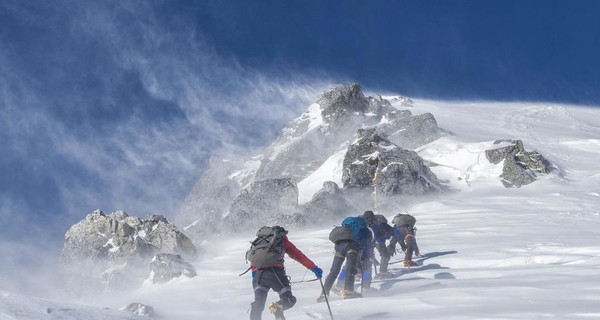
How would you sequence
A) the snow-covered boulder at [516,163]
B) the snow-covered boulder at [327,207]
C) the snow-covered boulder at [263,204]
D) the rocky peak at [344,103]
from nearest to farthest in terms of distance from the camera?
the snow-covered boulder at [327,207] < the snow-covered boulder at [263,204] < the snow-covered boulder at [516,163] < the rocky peak at [344,103]

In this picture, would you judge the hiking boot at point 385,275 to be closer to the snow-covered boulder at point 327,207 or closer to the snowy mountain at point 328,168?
the snowy mountain at point 328,168

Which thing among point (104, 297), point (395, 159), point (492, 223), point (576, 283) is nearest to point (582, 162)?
point (395, 159)

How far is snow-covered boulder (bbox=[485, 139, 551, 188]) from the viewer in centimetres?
3722

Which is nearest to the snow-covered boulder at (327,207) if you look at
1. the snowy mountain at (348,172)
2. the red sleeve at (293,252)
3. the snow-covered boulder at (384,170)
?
the snowy mountain at (348,172)

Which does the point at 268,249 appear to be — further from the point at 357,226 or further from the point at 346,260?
the point at 357,226

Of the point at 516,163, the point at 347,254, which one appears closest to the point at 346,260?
the point at 347,254

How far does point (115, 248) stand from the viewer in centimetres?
3081

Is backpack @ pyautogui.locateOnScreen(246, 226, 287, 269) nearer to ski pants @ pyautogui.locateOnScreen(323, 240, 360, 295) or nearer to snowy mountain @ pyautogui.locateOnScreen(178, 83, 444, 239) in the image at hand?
ski pants @ pyautogui.locateOnScreen(323, 240, 360, 295)

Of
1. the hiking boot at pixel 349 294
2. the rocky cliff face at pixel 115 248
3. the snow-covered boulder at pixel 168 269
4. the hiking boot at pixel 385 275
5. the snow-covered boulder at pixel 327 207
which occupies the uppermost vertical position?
the snow-covered boulder at pixel 327 207

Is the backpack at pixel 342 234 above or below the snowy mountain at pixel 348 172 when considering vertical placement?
below

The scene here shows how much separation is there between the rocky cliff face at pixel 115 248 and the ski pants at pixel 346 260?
14.6m

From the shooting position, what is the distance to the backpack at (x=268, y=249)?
10984 millimetres

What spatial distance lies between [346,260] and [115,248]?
19540mm

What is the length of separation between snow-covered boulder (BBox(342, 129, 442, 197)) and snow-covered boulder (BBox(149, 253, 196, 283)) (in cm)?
1400
